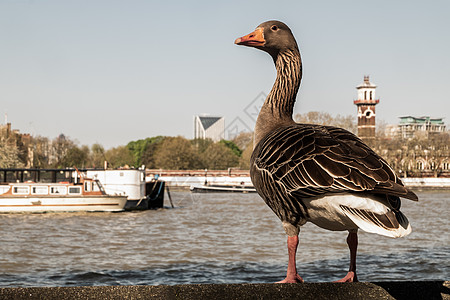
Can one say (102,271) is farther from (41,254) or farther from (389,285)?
(389,285)

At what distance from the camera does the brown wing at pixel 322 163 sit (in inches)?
145

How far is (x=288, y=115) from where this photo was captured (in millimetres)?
4953

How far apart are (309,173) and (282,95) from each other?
1.11 m

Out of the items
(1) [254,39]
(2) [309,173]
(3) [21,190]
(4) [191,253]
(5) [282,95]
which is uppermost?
(1) [254,39]

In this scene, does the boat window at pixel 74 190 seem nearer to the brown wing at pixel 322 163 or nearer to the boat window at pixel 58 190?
the boat window at pixel 58 190

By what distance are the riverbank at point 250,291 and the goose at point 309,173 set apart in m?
0.42

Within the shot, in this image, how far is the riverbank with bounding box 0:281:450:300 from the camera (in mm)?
3398

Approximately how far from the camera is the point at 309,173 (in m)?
3.98

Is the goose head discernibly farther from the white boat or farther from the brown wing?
the white boat

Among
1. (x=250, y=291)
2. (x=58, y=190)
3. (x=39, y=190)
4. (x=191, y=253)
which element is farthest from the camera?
(x=58, y=190)

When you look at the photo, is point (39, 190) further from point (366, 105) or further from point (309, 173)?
point (366, 105)

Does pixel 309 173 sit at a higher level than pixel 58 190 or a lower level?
higher

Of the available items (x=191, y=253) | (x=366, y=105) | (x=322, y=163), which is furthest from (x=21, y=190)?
(x=366, y=105)

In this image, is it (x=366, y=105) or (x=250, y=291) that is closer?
(x=250, y=291)
